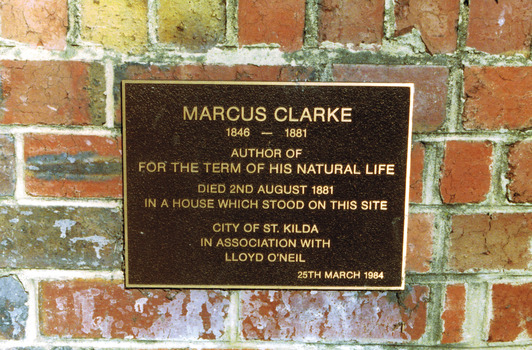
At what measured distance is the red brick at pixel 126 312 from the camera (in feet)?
2.43

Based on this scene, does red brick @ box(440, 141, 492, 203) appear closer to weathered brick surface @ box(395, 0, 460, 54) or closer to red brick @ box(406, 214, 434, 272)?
red brick @ box(406, 214, 434, 272)

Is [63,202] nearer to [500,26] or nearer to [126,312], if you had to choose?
[126,312]

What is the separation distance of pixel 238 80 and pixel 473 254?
551 mm

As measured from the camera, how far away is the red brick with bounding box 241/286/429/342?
75 cm

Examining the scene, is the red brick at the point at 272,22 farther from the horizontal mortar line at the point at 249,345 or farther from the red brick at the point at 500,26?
the horizontal mortar line at the point at 249,345

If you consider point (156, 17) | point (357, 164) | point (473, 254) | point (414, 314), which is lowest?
point (414, 314)

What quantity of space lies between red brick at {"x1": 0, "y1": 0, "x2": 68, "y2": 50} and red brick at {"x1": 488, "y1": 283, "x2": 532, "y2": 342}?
36.9 inches

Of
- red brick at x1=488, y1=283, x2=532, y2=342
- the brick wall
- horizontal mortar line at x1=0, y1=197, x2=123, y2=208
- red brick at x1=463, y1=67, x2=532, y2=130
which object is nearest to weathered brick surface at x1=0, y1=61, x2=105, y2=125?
the brick wall

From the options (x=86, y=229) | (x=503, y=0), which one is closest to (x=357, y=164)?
(x=503, y=0)

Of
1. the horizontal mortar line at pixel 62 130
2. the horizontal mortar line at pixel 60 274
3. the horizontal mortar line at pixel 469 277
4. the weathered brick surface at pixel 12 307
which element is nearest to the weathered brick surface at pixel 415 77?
the horizontal mortar line at pixel 469 277

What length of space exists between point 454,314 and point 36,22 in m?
0.95

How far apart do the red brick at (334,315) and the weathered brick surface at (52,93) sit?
45cm

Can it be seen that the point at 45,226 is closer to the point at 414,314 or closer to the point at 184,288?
the point at 184,288

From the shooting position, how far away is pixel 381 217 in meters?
0.72
